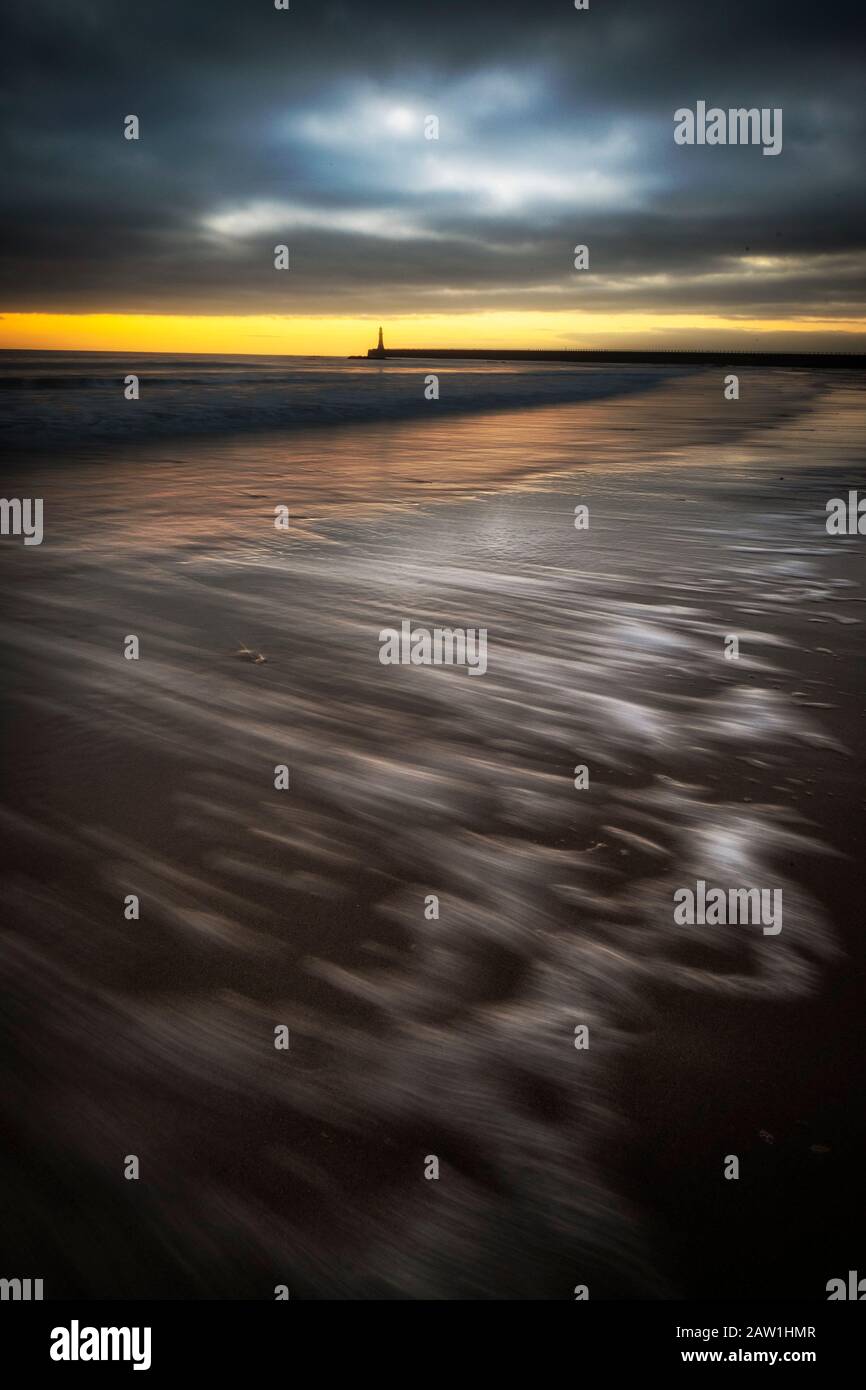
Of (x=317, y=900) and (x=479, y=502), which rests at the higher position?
(x=479, y=502)

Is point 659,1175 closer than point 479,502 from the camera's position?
Yes

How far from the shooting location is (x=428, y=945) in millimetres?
2826

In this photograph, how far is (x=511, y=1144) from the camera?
2.18m

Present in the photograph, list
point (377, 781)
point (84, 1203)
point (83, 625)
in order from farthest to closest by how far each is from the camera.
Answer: point (83, 625)
point (377, 781)
point (84, 1203)

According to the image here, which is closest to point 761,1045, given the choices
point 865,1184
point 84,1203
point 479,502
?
point 865,1184

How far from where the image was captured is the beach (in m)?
1.99

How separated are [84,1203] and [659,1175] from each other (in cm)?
125

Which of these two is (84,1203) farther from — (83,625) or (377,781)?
(83,625)

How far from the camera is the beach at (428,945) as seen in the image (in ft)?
6.53

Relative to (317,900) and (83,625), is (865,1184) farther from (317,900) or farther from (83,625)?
(83,625)

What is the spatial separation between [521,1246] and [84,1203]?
94 cm

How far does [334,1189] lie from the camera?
2061mm
